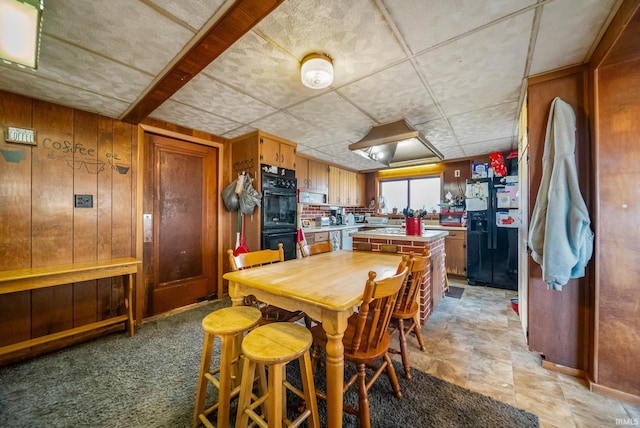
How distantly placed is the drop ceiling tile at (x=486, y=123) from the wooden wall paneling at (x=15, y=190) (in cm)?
408

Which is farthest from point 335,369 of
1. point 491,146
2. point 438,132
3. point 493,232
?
point 491,146

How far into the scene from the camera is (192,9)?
1190mm

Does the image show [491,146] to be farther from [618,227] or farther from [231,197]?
[231,197]

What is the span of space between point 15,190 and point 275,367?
8.88 ft

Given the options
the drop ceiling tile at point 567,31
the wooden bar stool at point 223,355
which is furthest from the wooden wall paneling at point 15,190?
the drop ceiling tile at point 567,31

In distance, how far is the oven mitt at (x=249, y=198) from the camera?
10.1 feet

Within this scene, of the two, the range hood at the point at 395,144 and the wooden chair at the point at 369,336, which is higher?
the range hood at the point at 395,144

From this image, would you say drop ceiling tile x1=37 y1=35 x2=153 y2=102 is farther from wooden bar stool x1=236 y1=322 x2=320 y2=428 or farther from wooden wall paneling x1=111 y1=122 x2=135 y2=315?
wooden bar stool x1=236 y1=322 x2=320 y2=428

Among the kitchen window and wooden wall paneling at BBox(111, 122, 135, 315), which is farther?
the kitchen window

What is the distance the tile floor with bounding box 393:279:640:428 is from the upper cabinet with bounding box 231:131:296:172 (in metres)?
2.71

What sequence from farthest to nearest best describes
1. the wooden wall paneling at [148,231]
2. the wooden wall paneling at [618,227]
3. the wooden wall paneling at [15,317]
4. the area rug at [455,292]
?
1. the area rug at [455,292]
2. the wooden wall paneling at [148,231]
3. the wooden wall paneling at [15,317]
4. the wooden wall paneling at [618,227]

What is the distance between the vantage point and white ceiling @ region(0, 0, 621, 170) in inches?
47.9

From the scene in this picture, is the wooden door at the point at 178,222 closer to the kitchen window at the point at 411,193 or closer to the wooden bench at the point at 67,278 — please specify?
the wooden bench at the point at 67,278

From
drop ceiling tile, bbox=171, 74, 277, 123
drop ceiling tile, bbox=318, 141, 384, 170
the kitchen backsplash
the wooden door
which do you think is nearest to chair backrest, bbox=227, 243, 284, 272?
drop ceiling tile, bbox=171, 74, 277, 123
